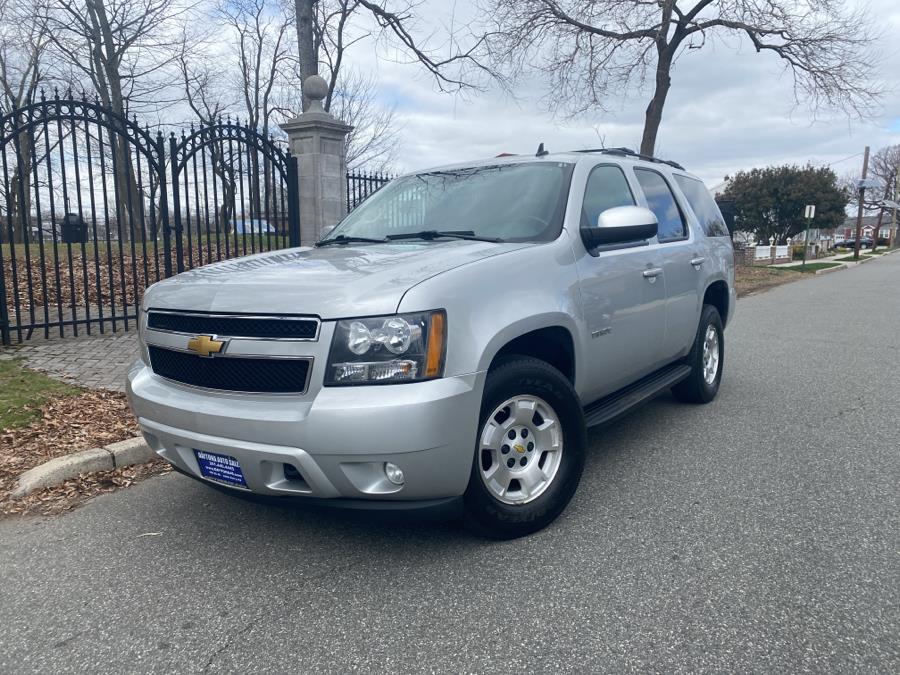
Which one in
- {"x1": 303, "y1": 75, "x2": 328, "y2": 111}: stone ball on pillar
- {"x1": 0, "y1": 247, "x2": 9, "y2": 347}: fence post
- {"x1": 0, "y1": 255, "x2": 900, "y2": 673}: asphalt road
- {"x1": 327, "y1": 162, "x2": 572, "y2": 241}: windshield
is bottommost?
{"x1": 0, "y1": 255, "x2": 900, "y2": 673}: asphalt road

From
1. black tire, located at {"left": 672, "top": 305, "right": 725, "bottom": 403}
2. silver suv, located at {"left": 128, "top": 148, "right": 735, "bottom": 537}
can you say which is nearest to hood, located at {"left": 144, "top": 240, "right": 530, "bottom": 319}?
silver suv, located at {"left": 128, "top": 148, "right": 735, "bottom": 537}

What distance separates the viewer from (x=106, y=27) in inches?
758

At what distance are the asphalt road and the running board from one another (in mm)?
406

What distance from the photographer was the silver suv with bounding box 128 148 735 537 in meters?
2.69

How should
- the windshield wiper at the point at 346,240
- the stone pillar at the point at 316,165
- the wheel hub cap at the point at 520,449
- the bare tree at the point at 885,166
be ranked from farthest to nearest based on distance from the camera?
the bare tree at the point at 885,166
the stone pillar at the point at 316,165
the windshield wiper at the point at 346,240
the wheel hub cap at the point at 520,449

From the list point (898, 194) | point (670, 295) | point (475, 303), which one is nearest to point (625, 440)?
point (670, 295)

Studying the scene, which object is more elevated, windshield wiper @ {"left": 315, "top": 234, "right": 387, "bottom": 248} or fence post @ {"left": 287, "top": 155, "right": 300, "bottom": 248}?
fence post @ {"left": 287, "top": 155, "right": 300, "bottom": 248}

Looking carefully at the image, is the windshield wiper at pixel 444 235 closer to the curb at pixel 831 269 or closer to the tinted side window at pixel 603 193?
the tinted side window at pixel 603 193

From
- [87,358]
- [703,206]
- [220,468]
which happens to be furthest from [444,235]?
[87,358]

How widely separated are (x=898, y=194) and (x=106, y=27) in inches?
2619

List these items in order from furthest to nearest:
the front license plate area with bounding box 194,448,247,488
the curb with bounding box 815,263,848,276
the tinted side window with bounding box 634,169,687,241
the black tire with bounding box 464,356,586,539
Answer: the curb with bounding box 815,263,848,276 < the tinted side window with bounding box 634,169,687,241 < the black tire with bounding box 464,356,586,539 < the front license plate area with bounding box 194,448,247,488

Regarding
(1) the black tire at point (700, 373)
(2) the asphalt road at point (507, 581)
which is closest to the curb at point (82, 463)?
(2) the asphalt road at point (507, 581)

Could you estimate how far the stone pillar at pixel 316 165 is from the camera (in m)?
10.4

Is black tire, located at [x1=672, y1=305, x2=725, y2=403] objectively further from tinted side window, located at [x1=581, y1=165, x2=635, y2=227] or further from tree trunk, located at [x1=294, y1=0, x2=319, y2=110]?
tree trunk, located at [x1=294, y1=0, x2=319, y2=110]
